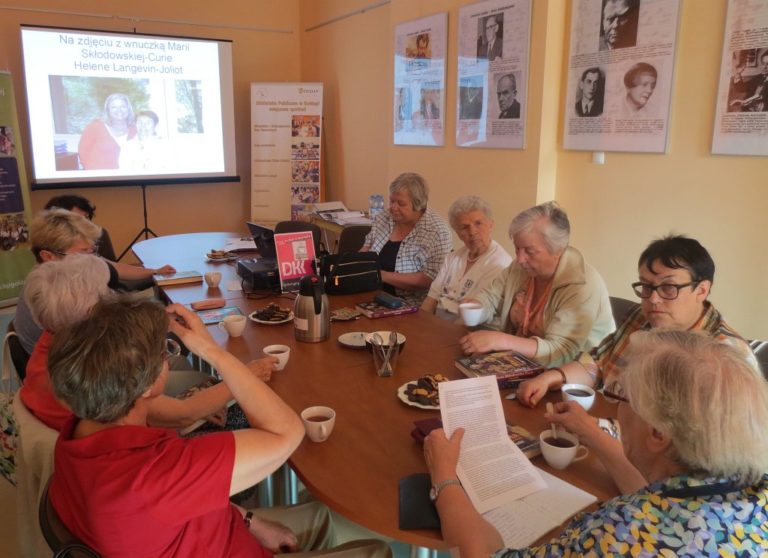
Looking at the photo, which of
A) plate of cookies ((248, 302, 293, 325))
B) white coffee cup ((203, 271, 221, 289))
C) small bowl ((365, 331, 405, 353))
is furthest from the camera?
white coffee cup ((203, 271, 221, 289))

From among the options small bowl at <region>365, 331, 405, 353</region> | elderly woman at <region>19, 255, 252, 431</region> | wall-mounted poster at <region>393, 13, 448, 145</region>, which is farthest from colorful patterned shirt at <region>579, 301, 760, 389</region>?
wall-mounted poster at <region>393, 13, 448, 145</region>

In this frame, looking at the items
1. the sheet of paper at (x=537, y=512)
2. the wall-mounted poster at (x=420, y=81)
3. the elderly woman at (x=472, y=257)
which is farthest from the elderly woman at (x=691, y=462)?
the wall-mounted poster at (x=420, y=81)

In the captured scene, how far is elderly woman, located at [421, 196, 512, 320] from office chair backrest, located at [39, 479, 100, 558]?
1.87 meters

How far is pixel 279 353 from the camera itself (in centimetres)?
197

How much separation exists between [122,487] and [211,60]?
18.7 feet

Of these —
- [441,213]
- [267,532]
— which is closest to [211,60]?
[441,213]

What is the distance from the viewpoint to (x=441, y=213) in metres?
4.41

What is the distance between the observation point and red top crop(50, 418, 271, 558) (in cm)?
103

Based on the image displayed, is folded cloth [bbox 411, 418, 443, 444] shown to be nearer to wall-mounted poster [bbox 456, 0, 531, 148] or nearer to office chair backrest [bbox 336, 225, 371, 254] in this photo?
wall-mounted poster [bbox 456, 0, 531, 148]

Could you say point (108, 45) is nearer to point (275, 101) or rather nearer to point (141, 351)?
point (275, 101)

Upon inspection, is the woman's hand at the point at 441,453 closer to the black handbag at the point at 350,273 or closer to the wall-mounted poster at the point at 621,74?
the black handbag at the point at 350,273

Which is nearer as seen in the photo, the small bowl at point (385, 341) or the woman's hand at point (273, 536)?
the woman's hand at point (273, 536)

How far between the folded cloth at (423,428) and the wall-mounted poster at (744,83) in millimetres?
2056

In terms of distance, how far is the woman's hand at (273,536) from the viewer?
147 cm
